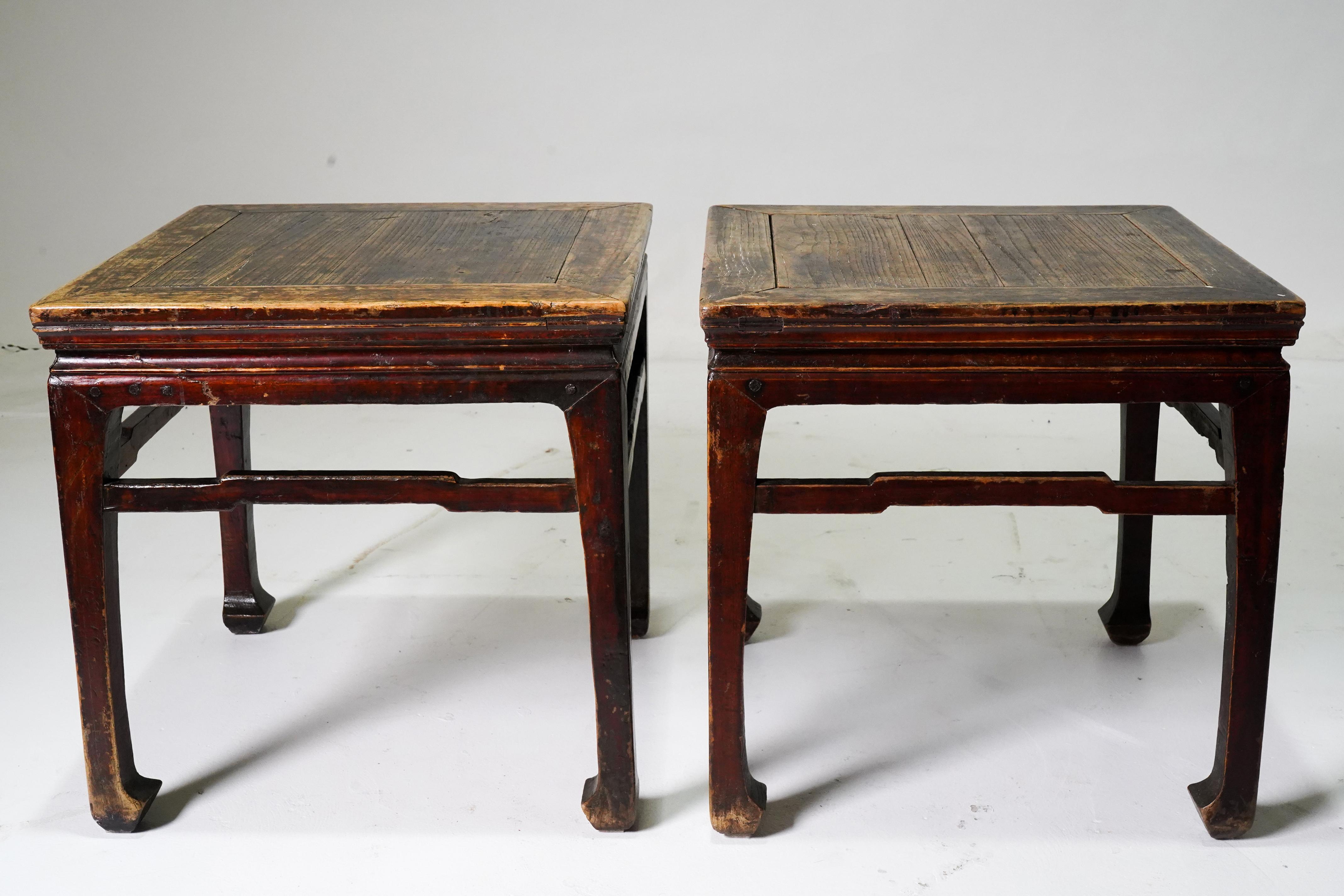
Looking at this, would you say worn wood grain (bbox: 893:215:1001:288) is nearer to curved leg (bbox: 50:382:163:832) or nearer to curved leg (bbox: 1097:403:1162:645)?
curved leg (bbox: 1097:403:1162:645)

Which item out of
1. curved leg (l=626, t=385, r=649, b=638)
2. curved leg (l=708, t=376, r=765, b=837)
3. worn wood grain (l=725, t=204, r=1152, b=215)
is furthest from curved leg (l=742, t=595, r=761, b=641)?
worn wood grain (l=725, t=204, r=1152, b=215)

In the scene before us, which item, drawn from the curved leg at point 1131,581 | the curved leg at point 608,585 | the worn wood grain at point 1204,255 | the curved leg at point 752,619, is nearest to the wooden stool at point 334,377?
the curved leg at point 608,585

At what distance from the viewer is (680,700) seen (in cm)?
185

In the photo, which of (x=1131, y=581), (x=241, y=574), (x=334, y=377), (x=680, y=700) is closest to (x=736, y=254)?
(x=334, y=377)

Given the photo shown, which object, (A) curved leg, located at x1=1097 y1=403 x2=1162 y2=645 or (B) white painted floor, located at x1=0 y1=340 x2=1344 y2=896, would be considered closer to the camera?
(B) white painted floor, located at x1=0 y1=340 x2=1344 y2=896

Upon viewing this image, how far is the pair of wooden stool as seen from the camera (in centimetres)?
140

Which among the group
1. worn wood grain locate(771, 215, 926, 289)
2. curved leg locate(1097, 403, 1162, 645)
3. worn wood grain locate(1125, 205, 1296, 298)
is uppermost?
worn wood grain locate(771, 215, 926, 289)

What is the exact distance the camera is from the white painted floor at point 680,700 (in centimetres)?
153

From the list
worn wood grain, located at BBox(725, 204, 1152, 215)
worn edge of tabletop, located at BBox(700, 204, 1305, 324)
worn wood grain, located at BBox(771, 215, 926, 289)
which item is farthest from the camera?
worn wood grain, located at BBox(725, 204, 1152, 215)

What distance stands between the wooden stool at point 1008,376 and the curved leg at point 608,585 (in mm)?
95

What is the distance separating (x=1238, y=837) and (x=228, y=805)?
1165 millimetres

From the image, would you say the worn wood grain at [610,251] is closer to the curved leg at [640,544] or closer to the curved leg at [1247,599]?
the curved leg at [640,544]

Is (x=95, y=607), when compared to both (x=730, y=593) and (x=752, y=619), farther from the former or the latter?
(x=752, y=619)

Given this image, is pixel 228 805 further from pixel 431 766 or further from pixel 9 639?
pixel 9 639
